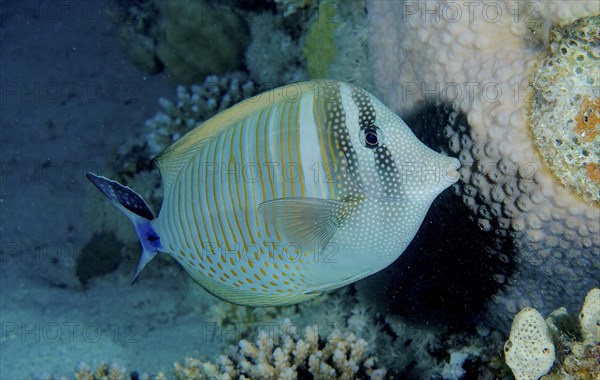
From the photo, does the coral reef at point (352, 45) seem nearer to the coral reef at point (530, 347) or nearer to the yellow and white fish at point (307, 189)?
the yellow and white fish at point (307, 189)

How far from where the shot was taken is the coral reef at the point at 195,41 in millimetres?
5262

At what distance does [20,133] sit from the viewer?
5.67 m

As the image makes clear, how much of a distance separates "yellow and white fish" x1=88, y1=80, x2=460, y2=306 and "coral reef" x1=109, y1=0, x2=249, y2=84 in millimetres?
3007

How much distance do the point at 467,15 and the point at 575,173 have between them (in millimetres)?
1127

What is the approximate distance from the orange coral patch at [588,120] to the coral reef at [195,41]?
391 cm

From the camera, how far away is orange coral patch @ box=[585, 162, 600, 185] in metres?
2.40

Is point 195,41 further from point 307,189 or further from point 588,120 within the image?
point 588,120

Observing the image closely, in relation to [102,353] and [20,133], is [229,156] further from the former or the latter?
[20,133]

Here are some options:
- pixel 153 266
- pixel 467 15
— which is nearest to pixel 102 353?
pixel 153 266

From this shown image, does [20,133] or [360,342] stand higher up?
Answer: [20,133]

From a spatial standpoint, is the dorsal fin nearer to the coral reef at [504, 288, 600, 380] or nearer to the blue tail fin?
the blue tail fin

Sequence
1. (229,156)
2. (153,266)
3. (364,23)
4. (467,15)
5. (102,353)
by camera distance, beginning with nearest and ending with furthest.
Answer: (229,156) → (467,15) → (364,23) → (102,353) → (153,266)

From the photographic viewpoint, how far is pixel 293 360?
3.79 metres

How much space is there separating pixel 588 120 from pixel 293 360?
2.82 meters
